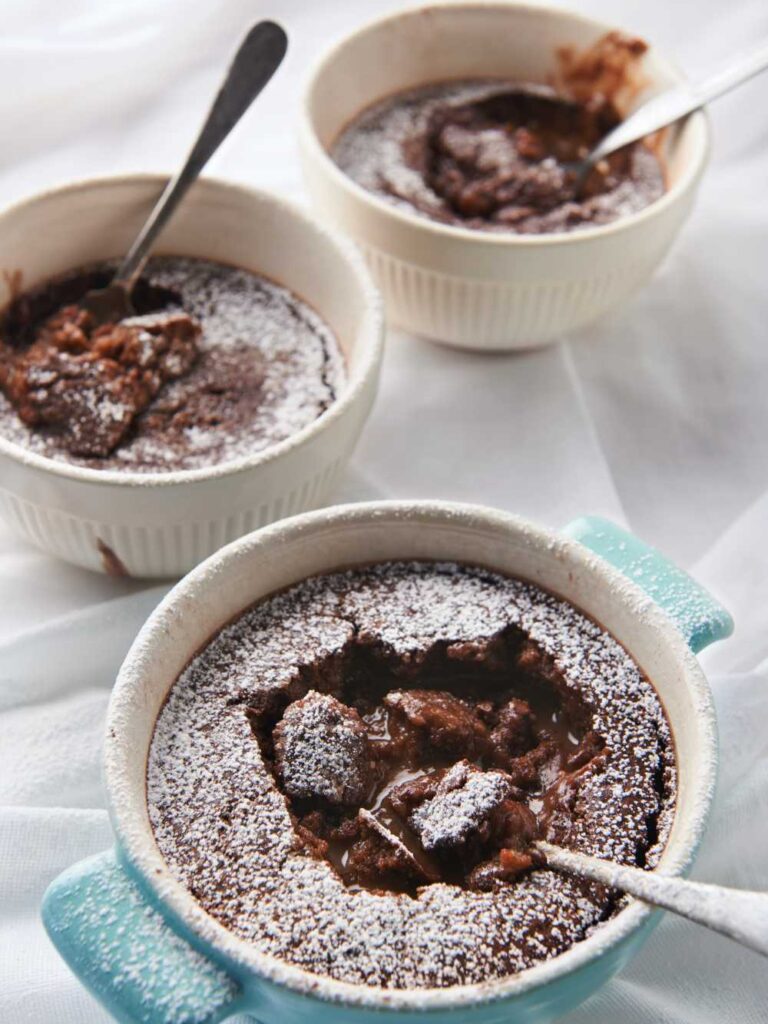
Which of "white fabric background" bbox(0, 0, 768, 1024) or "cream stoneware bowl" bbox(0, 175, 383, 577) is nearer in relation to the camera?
"white fabric background" bbox(0, 0, 768, 1024)

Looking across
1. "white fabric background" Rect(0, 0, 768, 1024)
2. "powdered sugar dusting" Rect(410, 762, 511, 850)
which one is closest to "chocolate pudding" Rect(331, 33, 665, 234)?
"white fabric background" Rect(0, 0, 768, 1024)

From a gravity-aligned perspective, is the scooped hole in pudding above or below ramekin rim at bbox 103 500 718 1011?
below

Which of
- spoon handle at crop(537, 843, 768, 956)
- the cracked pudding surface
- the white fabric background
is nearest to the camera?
spoon handle at crop(537, 843, 768, 956)

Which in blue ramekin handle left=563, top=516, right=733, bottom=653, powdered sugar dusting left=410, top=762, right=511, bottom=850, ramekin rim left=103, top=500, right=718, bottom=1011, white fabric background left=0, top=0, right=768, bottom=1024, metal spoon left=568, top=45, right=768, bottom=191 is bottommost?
white fabric background left=0, top=0, right=768, bottom=1024

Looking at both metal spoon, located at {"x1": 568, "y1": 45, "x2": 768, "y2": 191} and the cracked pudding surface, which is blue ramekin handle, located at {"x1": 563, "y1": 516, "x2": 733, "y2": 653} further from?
metal spoon, located at {"x1": 568, "y1": 45, "x2": 768, "y2": 191}

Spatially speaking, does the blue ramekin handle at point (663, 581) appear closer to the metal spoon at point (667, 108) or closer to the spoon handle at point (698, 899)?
the spoon handle at point (698, 899)

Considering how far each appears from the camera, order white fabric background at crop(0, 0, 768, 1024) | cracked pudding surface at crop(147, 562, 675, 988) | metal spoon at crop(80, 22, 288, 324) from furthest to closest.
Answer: metal spoon at crop(80, 22, 288, 324), white fabric background at crop(0, 0, 768, 1024), cracked pudding surface at crop(147, 562, 675, 988)
